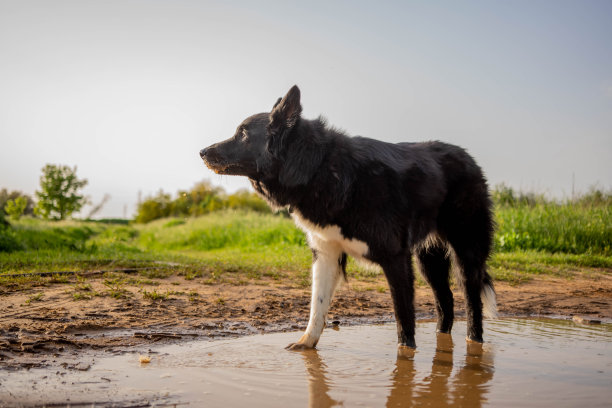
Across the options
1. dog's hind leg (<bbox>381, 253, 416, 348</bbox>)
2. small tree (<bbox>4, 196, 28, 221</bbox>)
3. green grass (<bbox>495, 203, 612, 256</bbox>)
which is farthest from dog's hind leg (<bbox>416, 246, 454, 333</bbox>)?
small tree (<bbox>4, 196, 28, 221</bbox>)

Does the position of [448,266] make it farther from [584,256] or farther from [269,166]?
[584,256]

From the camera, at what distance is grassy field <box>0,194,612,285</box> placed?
9.16 m

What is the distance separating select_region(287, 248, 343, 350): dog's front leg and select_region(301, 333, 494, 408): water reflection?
204mm

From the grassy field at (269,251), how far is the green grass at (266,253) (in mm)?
18

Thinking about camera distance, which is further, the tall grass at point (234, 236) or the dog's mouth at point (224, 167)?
the tall grass at point (234, 236)

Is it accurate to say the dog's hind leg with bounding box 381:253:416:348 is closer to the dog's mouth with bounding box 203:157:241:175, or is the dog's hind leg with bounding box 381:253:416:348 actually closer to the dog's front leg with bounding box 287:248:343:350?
the dog's front leg with bounding box 287:248:343:350

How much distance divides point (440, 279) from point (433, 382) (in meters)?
1.98

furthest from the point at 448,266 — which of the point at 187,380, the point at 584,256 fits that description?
the point at 584,256

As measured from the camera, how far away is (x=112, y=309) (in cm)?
592

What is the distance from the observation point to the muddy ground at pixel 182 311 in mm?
4555

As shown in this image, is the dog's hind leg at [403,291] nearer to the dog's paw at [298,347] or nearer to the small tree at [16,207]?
the dog's paw at [298,347]

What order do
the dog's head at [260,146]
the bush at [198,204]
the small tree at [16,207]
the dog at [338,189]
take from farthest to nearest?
the small tree at [16,207]
the bush at [198,204]
the dog's head at [260,146]
the dog at [338,189]

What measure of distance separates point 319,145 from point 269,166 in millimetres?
477

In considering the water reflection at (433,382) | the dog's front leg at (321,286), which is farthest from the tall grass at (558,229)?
the dog's front leg at (321,286)
